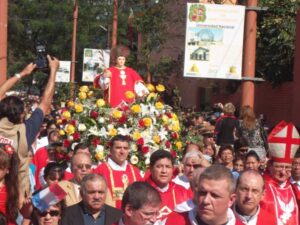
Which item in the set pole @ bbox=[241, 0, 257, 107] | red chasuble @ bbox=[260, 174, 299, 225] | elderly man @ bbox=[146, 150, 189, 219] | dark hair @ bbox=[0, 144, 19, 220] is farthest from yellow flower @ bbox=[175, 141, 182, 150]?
dark hair @ bbox=[0, 144, 19, 220]

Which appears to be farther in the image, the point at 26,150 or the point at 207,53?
the point at 207,53

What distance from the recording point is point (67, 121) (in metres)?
10.3

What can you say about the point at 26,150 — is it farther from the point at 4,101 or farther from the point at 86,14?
the point at 86,14

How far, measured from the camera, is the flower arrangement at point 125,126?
9.84m

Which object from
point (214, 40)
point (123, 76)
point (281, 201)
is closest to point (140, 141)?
point (123, 76)

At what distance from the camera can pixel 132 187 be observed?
5359 mm

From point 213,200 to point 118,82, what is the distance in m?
7.02

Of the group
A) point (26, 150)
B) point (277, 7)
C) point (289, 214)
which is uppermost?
point (277, 7)

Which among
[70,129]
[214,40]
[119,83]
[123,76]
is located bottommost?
[70,129]

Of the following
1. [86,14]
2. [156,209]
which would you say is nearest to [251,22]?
[156,209]

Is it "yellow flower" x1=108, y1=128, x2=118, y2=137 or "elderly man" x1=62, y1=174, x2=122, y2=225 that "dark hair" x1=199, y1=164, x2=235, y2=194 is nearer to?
"elderly man" x1=62, y1=174, x2=122, y2=225

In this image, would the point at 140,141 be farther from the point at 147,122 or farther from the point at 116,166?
the point at 116,166

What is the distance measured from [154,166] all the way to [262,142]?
16.6ft

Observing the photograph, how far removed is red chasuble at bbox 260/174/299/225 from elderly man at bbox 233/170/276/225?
1081mm
